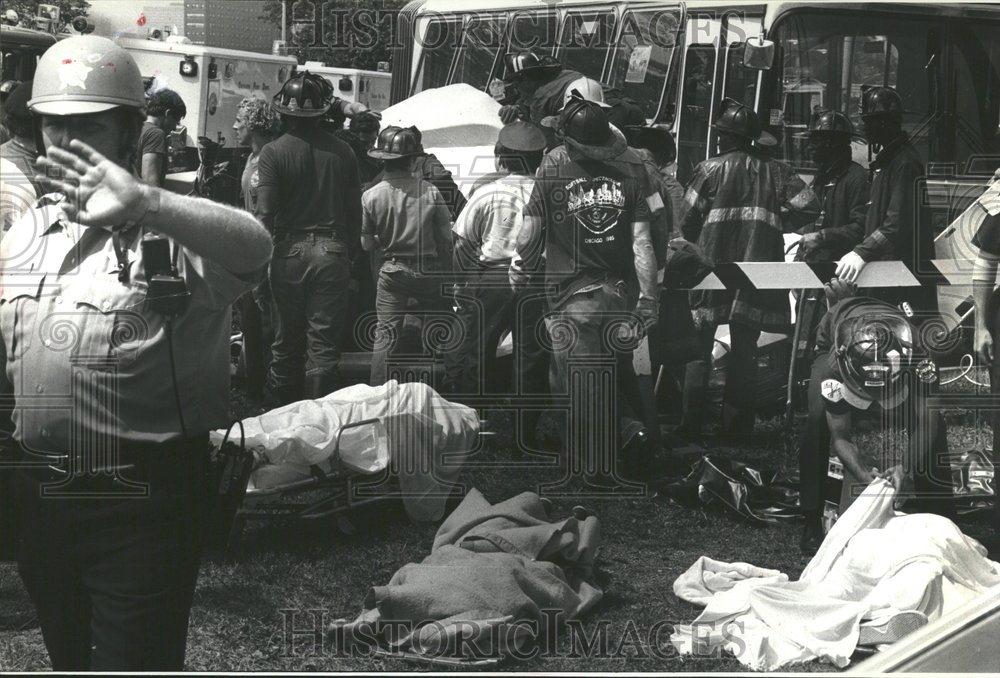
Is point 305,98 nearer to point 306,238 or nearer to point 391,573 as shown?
point 306,238

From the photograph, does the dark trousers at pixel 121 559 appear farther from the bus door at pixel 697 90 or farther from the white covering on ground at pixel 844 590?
the bus door at pixel 697 90

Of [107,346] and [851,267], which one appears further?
[851,267]

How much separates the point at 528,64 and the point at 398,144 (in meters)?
0.99

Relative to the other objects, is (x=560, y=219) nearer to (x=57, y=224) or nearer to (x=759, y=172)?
(x=759, y=172)

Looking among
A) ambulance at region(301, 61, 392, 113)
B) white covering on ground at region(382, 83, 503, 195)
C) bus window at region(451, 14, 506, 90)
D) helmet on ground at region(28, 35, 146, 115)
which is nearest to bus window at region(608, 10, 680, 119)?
bus window at region(451, 14, 506, 90)

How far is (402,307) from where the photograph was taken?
5398 mm

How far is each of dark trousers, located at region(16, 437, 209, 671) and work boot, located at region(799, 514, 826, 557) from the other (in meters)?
2.86

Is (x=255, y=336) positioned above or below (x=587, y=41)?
below

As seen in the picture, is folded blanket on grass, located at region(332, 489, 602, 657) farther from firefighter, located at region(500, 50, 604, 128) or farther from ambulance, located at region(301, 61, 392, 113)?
firefighter, located at region(500, 50, 604, 128)

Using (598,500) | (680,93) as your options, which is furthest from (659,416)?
(680,93)

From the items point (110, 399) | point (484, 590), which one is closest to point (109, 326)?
point (110, 399)

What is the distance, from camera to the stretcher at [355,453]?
15.3 ft

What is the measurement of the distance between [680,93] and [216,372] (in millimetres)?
5116

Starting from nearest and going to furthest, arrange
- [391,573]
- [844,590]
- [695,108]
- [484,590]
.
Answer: [484,590]
[844,590]
[391,573]
[695,108]
